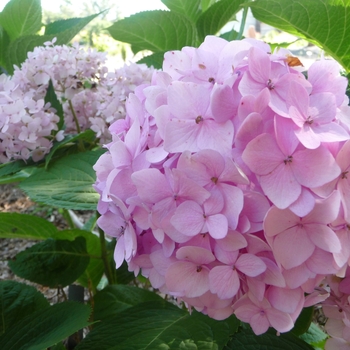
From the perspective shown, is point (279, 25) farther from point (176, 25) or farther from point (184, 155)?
point (184, 155)

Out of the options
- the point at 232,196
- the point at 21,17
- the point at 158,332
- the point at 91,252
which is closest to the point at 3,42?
the point at 21,17

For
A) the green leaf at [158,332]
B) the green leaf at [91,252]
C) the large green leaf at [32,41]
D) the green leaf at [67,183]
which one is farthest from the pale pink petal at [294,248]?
the large green leaf at [32,41]

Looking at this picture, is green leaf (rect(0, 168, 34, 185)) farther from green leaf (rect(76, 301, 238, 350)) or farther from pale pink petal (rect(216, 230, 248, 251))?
pale pink petal (rect(216, 230, 248, 251))

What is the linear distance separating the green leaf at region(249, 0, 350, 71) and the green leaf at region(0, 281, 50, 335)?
0.62 meters

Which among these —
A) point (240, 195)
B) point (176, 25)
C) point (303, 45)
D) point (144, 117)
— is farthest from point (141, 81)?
point (303, 45)

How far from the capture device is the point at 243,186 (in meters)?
0.36

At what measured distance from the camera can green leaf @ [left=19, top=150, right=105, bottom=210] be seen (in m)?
0.66

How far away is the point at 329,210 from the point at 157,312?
1.26ft

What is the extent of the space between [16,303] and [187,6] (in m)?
0.70

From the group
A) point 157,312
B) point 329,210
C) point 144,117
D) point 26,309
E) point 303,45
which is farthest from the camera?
point 303,45

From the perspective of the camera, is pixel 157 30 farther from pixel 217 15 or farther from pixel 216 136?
pixel 216 136

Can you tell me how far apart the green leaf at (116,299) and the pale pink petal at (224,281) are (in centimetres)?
43

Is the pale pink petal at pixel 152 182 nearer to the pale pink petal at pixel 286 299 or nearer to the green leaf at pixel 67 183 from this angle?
the pale pink petal at pixel 286 299

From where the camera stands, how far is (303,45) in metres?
3.92
